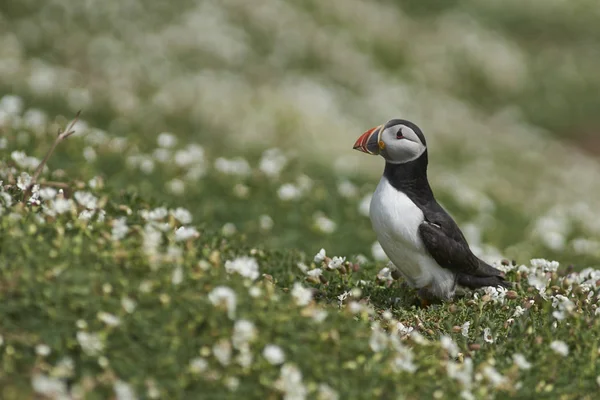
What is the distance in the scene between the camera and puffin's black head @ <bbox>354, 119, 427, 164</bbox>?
6762 mm

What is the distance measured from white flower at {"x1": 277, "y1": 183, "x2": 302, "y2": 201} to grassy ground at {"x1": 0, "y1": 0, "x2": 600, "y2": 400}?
0.04 meters

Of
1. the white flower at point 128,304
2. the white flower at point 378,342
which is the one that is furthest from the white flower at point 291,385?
the white flower at point 128,304

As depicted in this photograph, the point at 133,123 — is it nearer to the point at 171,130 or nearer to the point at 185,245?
the point at 171,130

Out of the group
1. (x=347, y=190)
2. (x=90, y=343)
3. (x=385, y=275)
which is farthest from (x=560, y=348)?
(x=347, y=190)

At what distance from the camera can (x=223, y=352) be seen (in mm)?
4840

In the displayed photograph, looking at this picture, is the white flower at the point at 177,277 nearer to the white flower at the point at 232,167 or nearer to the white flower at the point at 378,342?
the white flower at the point at 378,342

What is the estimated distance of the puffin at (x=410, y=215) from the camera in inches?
264

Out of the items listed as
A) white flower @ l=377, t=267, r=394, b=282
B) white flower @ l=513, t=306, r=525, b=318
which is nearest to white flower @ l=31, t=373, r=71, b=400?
white flower @ l=513, t=306, r=525, b=318

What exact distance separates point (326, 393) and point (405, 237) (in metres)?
2.18

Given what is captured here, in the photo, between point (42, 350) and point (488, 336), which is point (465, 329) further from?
point (42, 350)

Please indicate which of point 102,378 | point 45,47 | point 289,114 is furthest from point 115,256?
point 45,47

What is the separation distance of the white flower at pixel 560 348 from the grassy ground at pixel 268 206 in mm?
41

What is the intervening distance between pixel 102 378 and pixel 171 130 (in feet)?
40.2

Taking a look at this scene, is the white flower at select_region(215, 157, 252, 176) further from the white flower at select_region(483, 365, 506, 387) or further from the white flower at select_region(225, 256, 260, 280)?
the white flower at select_region(483, 365, 506, 387)
